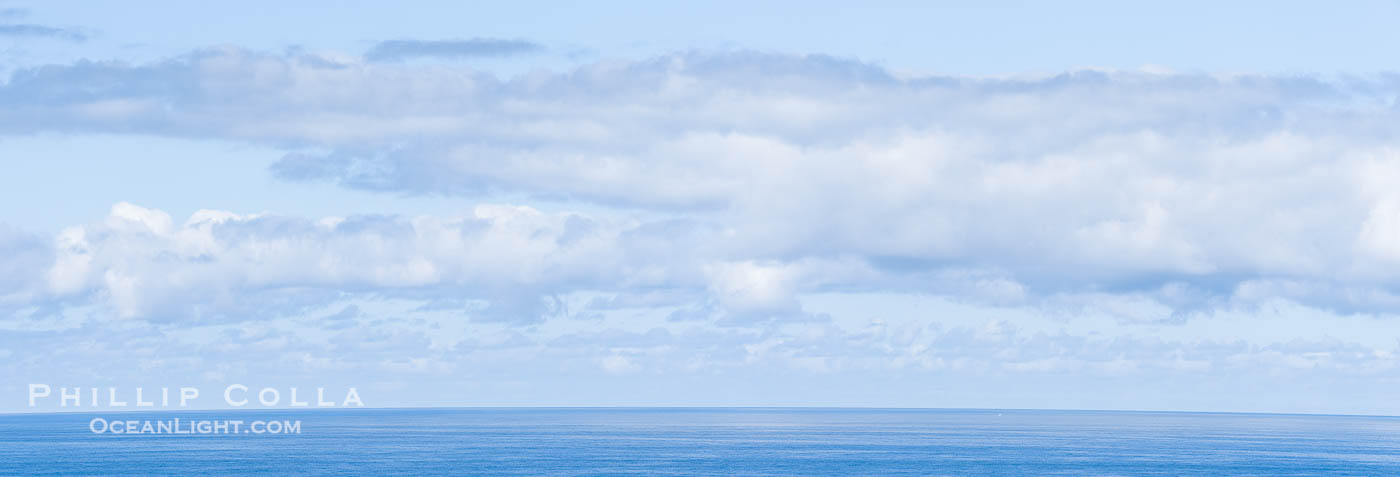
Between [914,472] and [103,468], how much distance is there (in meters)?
109

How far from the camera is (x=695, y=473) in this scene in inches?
7461

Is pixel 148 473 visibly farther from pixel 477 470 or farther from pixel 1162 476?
pixel 1162 476

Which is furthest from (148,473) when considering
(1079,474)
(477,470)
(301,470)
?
(1079,474)

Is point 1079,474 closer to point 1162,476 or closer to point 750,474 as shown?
point 1162,476

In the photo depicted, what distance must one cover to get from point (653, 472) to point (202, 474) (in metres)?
57.1

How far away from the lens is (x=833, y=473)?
193 metres

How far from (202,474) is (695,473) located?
62516mm

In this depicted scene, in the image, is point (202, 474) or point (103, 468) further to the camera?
point (103, 468)

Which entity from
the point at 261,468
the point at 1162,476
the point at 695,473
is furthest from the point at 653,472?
the point at 1162,476

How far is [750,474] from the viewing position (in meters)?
188

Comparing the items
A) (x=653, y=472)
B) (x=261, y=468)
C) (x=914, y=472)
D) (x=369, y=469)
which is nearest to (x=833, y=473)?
(x=914, y=472)

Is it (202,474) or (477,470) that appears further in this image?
(477,470)

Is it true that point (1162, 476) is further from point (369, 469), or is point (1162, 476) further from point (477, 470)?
point (369, 469)

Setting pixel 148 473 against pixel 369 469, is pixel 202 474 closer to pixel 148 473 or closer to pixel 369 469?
pixel 148 473
